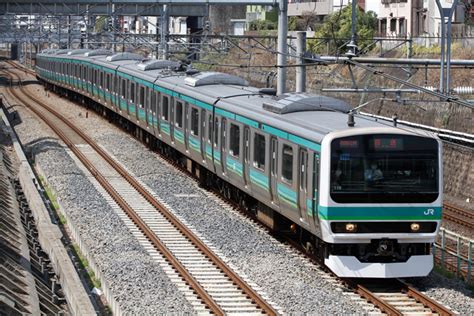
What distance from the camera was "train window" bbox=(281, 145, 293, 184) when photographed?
14.2 meters

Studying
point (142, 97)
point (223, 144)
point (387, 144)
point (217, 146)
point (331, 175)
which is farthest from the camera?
point (142, 97)

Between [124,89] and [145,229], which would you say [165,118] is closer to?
[124,89]

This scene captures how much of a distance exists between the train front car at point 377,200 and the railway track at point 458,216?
5.96 meters

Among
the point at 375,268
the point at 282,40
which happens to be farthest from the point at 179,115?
the point at 375,268

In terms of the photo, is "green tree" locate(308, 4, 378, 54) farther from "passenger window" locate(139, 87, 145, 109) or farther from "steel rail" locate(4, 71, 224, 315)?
"passenger window" locate(139, 87, 145, 109)

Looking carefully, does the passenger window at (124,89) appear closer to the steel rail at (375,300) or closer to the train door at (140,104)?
the train door at (140,104)

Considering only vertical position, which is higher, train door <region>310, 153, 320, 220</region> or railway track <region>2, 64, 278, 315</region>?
train door <region>310, 153, 320, 220</region>

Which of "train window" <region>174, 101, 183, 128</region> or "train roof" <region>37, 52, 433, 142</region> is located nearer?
"train roof" <region>37, 52, 433, 142</region>

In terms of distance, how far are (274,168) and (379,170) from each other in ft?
8.36

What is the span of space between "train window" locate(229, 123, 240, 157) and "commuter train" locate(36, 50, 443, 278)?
0.05 feet

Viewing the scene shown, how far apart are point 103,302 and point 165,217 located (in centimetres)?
557

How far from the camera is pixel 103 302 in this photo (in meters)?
12.4

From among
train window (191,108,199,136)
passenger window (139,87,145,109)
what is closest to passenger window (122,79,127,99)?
passenger window (139,87,145,109)

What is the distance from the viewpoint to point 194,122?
21.2 meters
